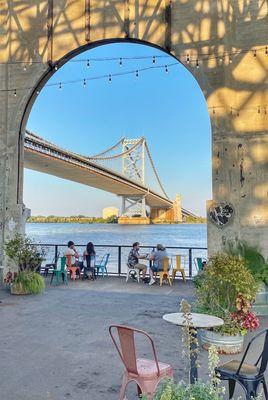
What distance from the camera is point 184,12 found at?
28.7ft

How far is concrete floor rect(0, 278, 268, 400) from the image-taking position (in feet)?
12.5

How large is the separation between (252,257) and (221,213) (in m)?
1.11

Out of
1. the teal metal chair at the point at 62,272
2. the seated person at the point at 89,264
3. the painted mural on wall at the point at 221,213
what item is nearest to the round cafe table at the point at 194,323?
the painted mural on wall at the point at 221,213

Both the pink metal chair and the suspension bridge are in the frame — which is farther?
the suspension bridge

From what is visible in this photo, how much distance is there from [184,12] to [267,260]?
5259 millimetres

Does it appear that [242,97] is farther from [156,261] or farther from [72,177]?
[72,177]

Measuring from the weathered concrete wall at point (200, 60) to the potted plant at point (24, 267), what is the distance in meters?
0.77

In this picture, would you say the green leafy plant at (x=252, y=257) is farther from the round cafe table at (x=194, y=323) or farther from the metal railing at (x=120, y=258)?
the round cafe table at (x=194, y=323)

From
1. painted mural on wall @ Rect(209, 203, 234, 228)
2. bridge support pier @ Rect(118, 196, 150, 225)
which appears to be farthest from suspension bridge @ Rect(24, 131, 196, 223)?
painted mural on wall @ Rect(209, 203, 234, 228)

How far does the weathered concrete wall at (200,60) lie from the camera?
800cm

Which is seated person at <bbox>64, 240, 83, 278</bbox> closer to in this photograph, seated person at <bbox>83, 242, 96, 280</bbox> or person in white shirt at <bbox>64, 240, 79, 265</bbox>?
person in white shirt at <bbox>64, 240, 79, 265</bbox>

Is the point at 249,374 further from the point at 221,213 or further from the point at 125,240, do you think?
the point at 125,240

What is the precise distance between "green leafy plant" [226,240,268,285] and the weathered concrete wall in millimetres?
163

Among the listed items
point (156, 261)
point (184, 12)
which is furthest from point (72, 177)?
point (184, 12)
